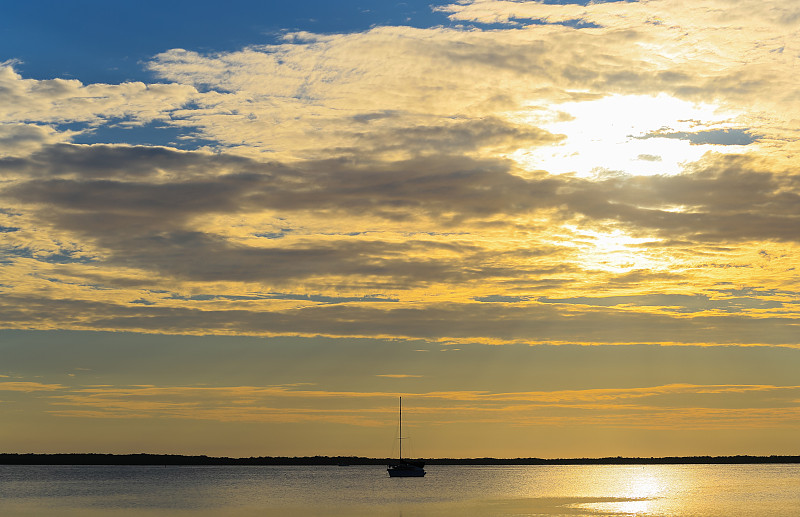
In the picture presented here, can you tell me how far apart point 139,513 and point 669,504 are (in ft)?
315

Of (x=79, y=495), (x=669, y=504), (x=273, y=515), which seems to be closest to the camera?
(x=273, y=515)

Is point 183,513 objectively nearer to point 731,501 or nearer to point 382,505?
point 382,505

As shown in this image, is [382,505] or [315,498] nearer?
[382,505]

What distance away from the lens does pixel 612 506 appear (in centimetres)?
→ 16075

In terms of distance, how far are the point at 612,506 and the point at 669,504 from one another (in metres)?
13.9

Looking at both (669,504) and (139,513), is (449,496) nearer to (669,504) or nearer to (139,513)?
(669,504)

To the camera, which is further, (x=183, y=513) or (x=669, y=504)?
(x=669, y=504)

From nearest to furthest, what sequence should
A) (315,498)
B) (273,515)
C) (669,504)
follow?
(273,515) → (669,504) → (315,498)

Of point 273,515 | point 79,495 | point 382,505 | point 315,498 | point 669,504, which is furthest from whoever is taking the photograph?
point 79,495

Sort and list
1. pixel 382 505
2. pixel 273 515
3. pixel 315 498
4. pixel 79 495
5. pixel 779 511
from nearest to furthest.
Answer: pixel 273 515 < pixel 779 511 < pixel 382 505 < pixel 315 498 < pixel 79 495

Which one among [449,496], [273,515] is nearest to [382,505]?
[273,515]

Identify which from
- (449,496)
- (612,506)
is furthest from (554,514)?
(449,496)

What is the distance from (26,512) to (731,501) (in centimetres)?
12836

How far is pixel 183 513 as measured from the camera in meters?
138
